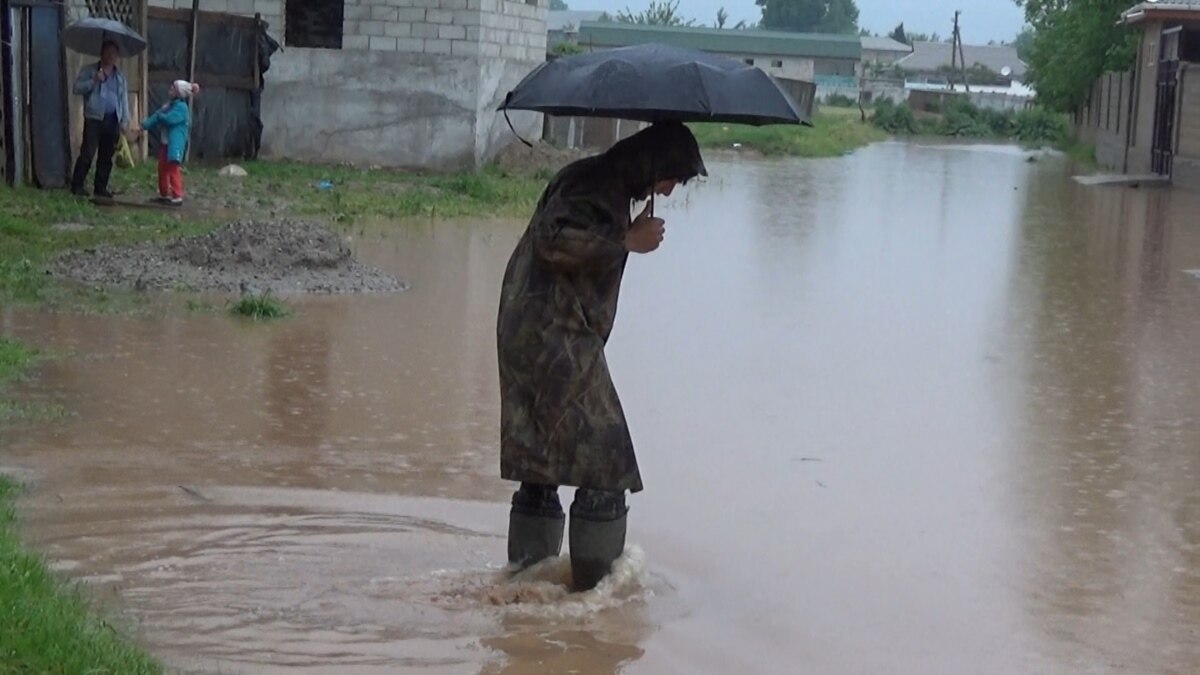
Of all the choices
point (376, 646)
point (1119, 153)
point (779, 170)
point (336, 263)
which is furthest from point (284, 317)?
point (1119, 153)

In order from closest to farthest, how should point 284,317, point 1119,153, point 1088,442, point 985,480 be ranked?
point 985,480 < point 1088,442 < point 284,317 < point 1119,153

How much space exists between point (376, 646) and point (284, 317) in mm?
5793

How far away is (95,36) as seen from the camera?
53.0ft

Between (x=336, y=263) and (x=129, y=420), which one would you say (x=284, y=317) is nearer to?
(x=336, y=263)

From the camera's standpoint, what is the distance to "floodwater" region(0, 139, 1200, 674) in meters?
5.33

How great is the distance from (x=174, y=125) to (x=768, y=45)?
82.3 metres

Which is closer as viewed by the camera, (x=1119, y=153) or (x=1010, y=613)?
(x=1010, y=613)

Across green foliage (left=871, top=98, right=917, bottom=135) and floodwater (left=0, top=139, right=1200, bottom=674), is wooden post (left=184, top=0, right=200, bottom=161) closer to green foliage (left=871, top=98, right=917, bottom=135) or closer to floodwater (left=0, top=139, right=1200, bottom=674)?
floodwater (left=0, top=139, right=1200, bottom=674)

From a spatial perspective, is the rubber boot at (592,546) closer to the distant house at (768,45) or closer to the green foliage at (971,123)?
the green foliage at (971,123)

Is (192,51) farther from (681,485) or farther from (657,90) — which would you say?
(657,90)

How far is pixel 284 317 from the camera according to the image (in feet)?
34.7

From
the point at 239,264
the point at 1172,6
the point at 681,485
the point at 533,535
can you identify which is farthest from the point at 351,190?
the point at 1172,6

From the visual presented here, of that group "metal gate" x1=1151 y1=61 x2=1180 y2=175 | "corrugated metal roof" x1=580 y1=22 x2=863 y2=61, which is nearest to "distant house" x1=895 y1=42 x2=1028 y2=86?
"corrugated metal roof" x1=580 y1=22 x2=863 y2=61

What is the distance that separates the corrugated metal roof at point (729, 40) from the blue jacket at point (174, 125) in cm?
6327
